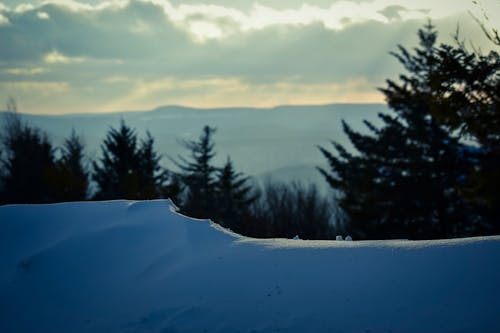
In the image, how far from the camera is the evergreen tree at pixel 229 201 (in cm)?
3058

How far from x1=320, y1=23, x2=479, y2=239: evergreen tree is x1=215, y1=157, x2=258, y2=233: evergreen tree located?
1112 centimetres

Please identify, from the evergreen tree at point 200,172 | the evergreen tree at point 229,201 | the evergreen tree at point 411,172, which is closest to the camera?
the evergreen tree at point 411,172

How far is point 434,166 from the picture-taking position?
61.9 feet

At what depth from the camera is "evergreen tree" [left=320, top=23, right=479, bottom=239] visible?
743 inches

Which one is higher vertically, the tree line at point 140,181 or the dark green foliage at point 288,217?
the tree line at point 140,181

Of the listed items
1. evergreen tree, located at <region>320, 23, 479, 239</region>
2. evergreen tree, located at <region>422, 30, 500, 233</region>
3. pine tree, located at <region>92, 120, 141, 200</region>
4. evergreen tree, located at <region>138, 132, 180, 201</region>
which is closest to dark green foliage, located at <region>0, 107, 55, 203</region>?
pine tree, located at <region>92, 120, 141, 200</region>

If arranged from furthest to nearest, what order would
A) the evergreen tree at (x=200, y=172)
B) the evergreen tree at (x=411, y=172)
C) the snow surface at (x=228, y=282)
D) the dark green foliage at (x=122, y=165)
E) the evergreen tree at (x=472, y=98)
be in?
1. the evergreen tree at (x=200, y=172)
2. the dark green foliage at (x=122, y=165)
3. the evergreen tree at (x=411, y=172)
4. the evergreen tree at (x=472, y=98)
5. the snow surface at (x=228, y=282)

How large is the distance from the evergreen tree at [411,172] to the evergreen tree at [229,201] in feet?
36.5

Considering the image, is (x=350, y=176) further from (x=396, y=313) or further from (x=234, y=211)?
(x=396, y=313)

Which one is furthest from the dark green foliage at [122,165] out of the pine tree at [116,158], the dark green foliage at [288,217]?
the dark green foliage at [288,217]

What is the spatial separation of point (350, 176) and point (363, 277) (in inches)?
689

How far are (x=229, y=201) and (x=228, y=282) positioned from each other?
2634cm

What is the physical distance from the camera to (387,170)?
20.3 meters

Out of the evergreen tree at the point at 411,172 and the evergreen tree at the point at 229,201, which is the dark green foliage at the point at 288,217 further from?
the evergreen tree at the point at 411,172
